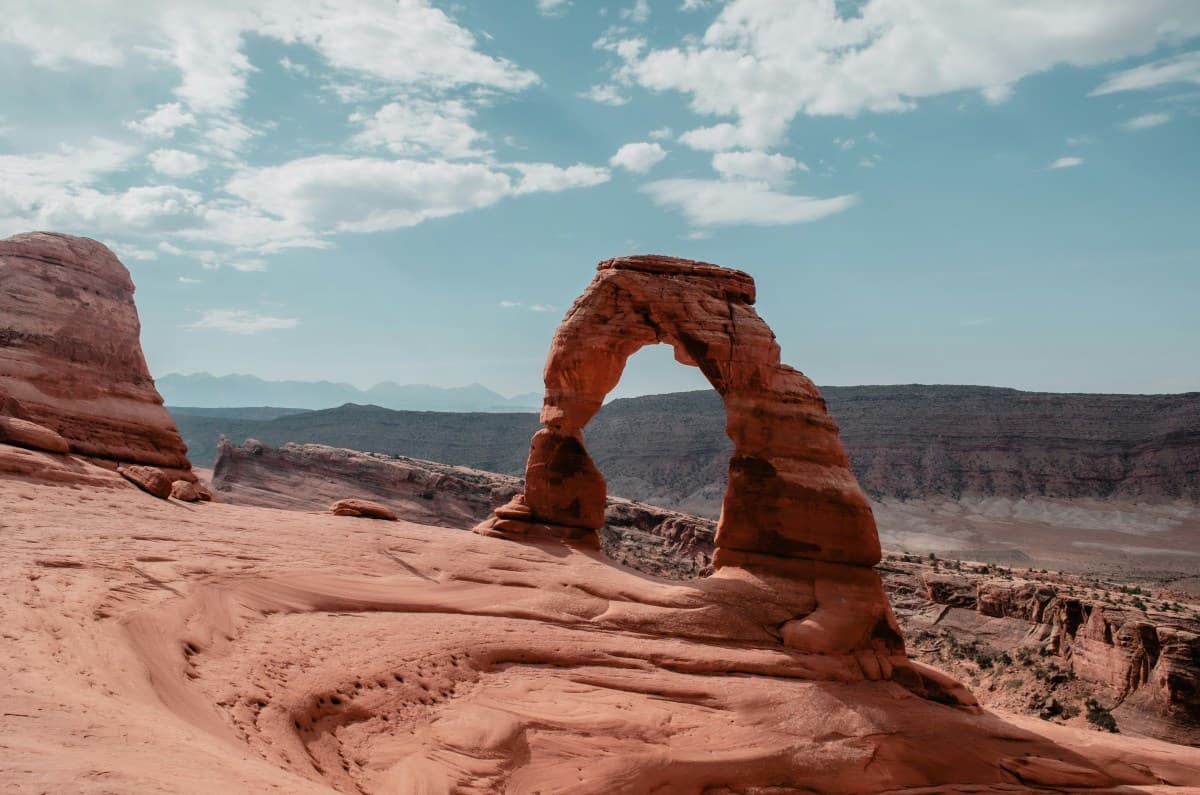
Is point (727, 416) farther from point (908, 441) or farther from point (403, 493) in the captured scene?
point (908, 441)

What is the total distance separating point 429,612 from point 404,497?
35054mm

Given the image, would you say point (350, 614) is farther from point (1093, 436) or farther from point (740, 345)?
point (1093, 436)

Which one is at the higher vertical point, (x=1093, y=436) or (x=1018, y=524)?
(x=1093, y=436)

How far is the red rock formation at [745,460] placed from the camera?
53.8 feet

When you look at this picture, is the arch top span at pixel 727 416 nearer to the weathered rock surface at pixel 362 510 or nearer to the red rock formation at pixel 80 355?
the weathered rock surface at pixel 362 510

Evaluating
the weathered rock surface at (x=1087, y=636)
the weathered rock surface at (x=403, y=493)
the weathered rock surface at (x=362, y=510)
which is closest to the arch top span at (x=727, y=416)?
the weathered rock surface at (x=362, y=510)

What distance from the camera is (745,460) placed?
17344mm

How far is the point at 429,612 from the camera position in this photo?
1404 centimetres

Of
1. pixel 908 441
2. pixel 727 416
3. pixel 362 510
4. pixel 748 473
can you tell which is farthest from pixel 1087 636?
pixel 908 441

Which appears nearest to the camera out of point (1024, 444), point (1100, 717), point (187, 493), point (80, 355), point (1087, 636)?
point (187, 493)

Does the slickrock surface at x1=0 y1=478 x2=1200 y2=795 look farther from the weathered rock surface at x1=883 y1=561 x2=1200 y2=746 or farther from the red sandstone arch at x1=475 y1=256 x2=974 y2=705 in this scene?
the weathered rock surface at x1=883 y1=561 x2=1200 y2=746

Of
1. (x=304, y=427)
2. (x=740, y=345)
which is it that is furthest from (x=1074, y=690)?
(x=304, y=427)

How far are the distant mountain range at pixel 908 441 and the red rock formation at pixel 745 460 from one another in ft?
226

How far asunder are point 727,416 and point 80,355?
638 inches
